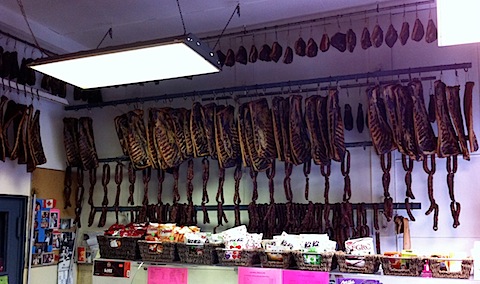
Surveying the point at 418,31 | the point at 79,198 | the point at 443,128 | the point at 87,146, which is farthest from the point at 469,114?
the point at 79,198

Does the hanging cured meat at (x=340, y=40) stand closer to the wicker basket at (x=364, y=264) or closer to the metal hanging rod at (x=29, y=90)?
the wicker basket at (x=364, y=264)

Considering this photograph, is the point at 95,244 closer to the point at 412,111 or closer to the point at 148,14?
the point at 148,14

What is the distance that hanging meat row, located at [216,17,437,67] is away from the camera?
3523mm

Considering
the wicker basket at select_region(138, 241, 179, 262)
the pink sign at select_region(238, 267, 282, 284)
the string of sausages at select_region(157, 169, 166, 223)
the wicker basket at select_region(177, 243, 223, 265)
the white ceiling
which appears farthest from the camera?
the string of sausages at select_region(157, 169, 166, 223)

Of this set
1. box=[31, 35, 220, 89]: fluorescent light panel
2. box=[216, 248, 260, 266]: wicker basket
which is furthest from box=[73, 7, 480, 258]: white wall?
box=[31, 35, 220, 89]: fluorescent light panel

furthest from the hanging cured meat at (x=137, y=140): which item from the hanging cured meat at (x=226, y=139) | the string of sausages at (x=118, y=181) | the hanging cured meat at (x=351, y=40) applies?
the hanging cured meat at (x=351, y=40)

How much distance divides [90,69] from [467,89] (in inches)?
99.2

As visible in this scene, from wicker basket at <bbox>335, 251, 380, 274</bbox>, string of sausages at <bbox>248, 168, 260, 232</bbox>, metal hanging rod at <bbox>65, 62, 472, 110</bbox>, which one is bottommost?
wicker basket at <bbox>335, 251, 380, 274</bbox>

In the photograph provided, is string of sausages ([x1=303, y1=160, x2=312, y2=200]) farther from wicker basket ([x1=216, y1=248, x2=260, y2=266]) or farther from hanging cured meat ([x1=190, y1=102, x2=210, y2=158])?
wicker basket ([x1=216, y1=248, x2=260, y2=266])

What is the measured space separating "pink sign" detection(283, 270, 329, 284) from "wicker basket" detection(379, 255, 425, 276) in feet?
1.13

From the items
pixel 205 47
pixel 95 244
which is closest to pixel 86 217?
pixel 95 244

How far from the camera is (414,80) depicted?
3.58 m

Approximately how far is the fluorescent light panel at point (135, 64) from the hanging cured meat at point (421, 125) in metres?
1.54

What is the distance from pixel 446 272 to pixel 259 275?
1075 mm
